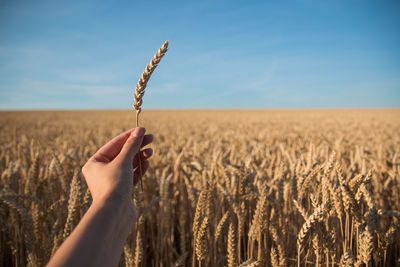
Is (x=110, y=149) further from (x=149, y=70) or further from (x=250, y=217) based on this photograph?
(x=250, y=217)

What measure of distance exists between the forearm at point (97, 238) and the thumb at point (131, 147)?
7.0 inches

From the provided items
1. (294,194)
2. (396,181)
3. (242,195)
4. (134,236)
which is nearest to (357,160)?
(396,181)

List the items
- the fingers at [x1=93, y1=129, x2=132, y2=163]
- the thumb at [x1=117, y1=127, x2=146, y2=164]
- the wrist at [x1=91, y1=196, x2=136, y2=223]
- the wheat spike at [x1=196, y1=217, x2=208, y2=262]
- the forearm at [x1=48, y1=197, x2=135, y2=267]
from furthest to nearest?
the wheat spike at [x1=196, y1=217, x2=208, y2=262], the fingers at [x1=93, y1=129, x2=132, y2=163], the thumb at [x1=117, y1=127, x2=146, y2=164], the wrist at [x1=91, y1=196, x2=136, y2=223], the forearm at [x1=48, y1=197, x2=135, y2=267]

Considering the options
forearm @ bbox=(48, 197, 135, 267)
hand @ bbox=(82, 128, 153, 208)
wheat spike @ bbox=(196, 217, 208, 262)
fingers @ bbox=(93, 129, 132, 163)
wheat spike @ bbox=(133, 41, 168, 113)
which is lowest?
wheat spike @ bbox=(196, 217, 208, 262)

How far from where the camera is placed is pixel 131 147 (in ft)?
3.26

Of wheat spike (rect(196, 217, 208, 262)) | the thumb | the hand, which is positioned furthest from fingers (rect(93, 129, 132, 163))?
wheat spike (rect(196, 217, 208, 262))

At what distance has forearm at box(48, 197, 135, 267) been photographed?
623mm

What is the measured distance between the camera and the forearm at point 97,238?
623mm

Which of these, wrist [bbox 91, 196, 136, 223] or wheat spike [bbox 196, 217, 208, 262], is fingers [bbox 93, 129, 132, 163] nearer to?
wrist [bbox 91, 196, 136, 223]

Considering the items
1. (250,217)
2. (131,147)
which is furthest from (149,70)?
(250,217)

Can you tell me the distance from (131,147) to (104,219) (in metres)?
0.32

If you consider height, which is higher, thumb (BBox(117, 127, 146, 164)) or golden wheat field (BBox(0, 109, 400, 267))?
thumb (BBox(117, 127, 146, 164))

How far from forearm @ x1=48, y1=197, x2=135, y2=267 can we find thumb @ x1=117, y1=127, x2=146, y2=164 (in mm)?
179

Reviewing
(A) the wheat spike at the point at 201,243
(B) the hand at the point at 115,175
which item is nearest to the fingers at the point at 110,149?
(B) the hand at the point at 115,175
